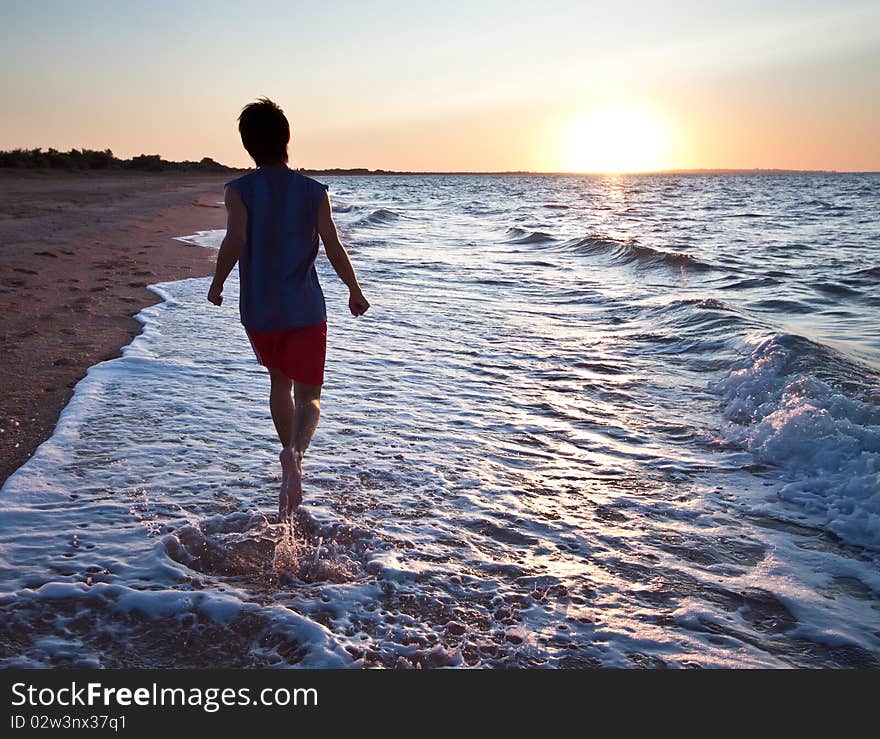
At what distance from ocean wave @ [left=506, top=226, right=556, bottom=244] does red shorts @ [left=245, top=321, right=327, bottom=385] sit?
722 inches

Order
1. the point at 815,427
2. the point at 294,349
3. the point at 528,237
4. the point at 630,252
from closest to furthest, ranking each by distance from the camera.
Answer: the point at 294,349 < the point at 815,427 < the point at 630,252 < the point at 528,237

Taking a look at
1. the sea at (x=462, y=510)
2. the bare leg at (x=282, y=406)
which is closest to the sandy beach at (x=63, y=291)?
the sea at (x=462, y=510)

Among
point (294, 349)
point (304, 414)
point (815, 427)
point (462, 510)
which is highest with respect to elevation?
point (294, 349)

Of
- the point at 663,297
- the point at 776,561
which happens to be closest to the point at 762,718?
the point at 776,561

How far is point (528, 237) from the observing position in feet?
72.1

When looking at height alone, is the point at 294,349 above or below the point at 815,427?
above

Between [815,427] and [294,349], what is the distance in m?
3.55

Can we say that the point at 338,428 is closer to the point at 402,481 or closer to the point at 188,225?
the point at 402,481

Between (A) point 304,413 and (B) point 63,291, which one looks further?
(B) point 63,291

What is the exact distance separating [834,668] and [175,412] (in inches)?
163

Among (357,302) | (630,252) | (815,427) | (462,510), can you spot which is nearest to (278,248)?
(357,302)

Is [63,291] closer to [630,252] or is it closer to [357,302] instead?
[357,302]

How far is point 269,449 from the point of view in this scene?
441 cm

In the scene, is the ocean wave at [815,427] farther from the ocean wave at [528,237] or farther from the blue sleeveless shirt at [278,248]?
the ocean wave at [528,237]
